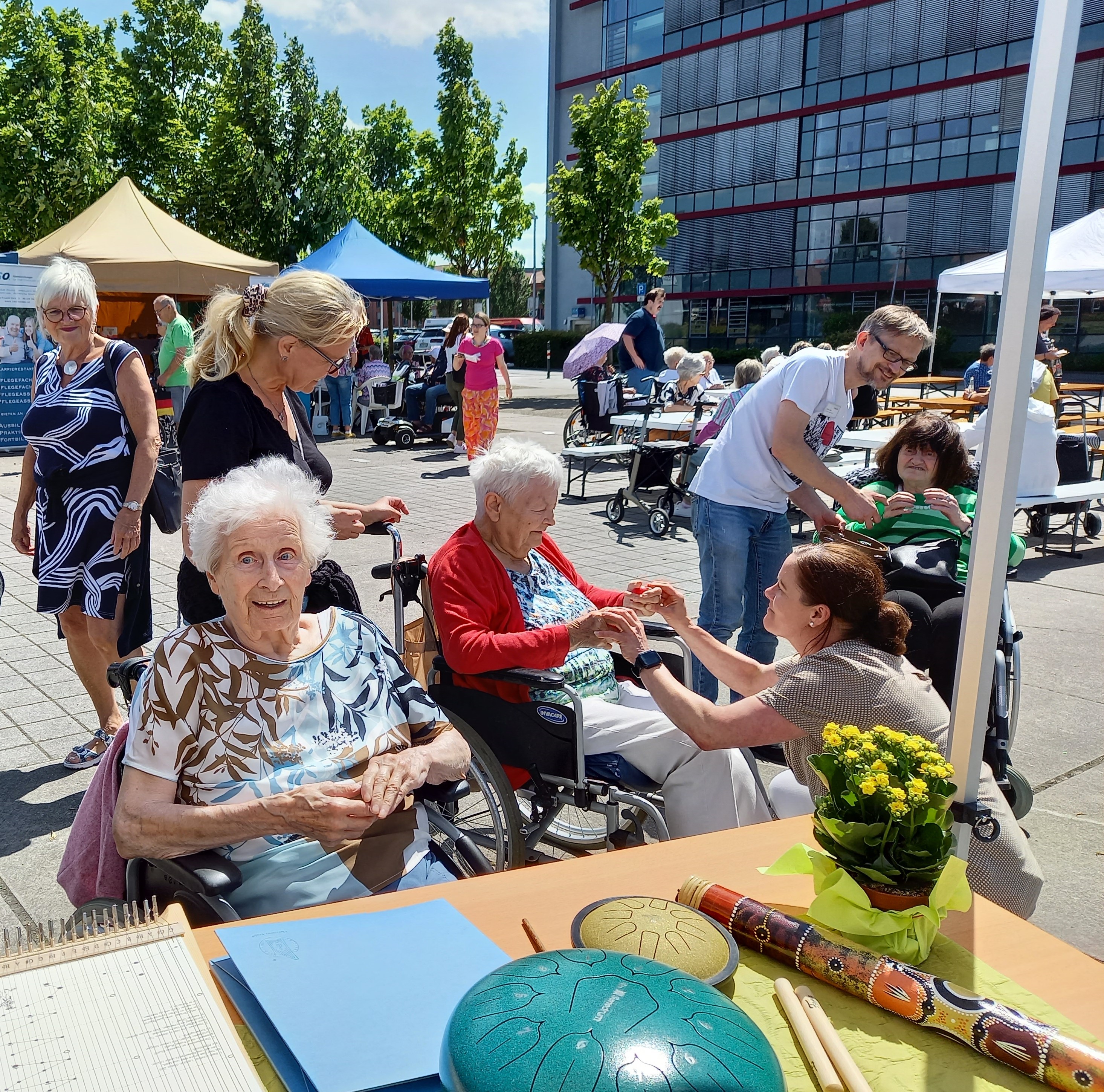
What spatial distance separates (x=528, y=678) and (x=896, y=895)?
1.55m

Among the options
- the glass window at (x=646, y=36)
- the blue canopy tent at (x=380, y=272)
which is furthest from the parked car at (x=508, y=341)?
the blue canopy tent at (x=380, y=272)

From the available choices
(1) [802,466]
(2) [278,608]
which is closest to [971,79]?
(1) [802,466]

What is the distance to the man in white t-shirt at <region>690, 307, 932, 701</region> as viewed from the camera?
11.7 feet

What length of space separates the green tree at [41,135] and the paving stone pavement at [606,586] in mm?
11090

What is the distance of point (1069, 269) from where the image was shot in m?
10.5

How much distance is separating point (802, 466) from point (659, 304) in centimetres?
870

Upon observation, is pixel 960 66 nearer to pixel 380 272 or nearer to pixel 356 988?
pixel 380 272

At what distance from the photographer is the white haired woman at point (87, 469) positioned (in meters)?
3.67

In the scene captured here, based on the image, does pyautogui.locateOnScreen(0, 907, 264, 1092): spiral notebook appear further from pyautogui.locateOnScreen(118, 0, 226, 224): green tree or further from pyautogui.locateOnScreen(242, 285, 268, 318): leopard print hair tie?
pyautogui.locateOnScreen(118, 0, 226, 224): green tree

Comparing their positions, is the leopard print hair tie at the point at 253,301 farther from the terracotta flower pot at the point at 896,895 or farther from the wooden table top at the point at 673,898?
the terracotta flower pot at the point at 896,895

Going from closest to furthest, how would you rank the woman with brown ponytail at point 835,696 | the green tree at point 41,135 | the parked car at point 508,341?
the woman with brown ponytail at point 835,696 → the green tree at point 41,135 → the parked car at point 508,341

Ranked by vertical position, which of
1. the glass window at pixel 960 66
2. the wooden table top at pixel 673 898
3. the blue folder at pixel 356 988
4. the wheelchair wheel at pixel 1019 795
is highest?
the glass window at pixel 960 66

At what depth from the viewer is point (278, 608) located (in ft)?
6.98

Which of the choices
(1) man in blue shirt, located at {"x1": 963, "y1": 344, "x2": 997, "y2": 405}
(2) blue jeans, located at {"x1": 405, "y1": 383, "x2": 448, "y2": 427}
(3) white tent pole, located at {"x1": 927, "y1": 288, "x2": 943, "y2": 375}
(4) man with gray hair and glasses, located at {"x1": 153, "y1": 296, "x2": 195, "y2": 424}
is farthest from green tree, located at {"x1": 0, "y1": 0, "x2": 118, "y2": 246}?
(1) man in blue shirt, located at {"x1": 963, "y1": 344, "x2": 997, "y2": 405}
